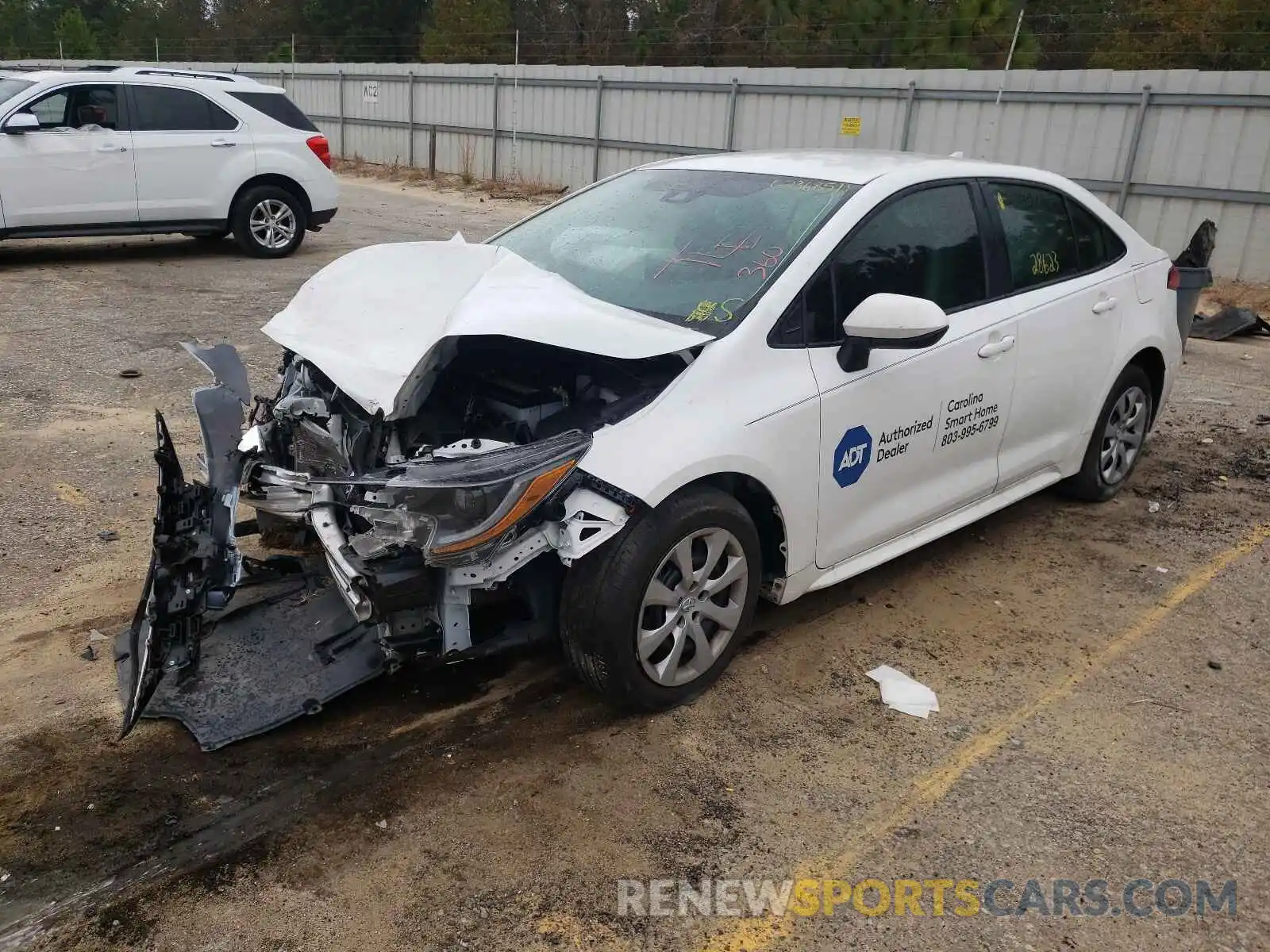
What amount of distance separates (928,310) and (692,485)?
986mm

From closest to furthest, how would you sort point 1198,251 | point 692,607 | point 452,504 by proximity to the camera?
point 452,504
point 692,607
point 1198,251

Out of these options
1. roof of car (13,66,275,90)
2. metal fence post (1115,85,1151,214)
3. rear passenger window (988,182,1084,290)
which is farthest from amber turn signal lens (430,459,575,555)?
metal fence post (1115,85,1151,214)

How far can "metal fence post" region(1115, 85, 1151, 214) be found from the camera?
11.7 meters

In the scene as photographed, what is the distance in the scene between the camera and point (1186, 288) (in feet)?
18.0

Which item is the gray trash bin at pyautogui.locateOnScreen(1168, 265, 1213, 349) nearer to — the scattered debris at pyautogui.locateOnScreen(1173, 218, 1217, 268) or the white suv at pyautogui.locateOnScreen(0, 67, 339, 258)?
the scattered debris at pyautogui.locateOnScreen(1173, 218, 1217, 268)

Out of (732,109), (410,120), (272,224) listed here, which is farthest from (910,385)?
(410,120)

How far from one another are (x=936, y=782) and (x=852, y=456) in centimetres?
114

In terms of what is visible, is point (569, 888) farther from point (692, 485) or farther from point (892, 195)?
point (892, 195)

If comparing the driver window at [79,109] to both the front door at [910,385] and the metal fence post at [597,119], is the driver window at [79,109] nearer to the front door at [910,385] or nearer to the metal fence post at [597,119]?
the front door at [910,385]

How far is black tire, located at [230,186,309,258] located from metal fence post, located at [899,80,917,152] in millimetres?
7928

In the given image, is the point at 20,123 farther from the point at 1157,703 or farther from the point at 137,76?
the point at 1157,703

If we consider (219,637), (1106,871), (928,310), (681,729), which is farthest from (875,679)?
(219,637)

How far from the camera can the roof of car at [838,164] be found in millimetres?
4012

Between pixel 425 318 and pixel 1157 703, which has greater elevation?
pixel 425 318
